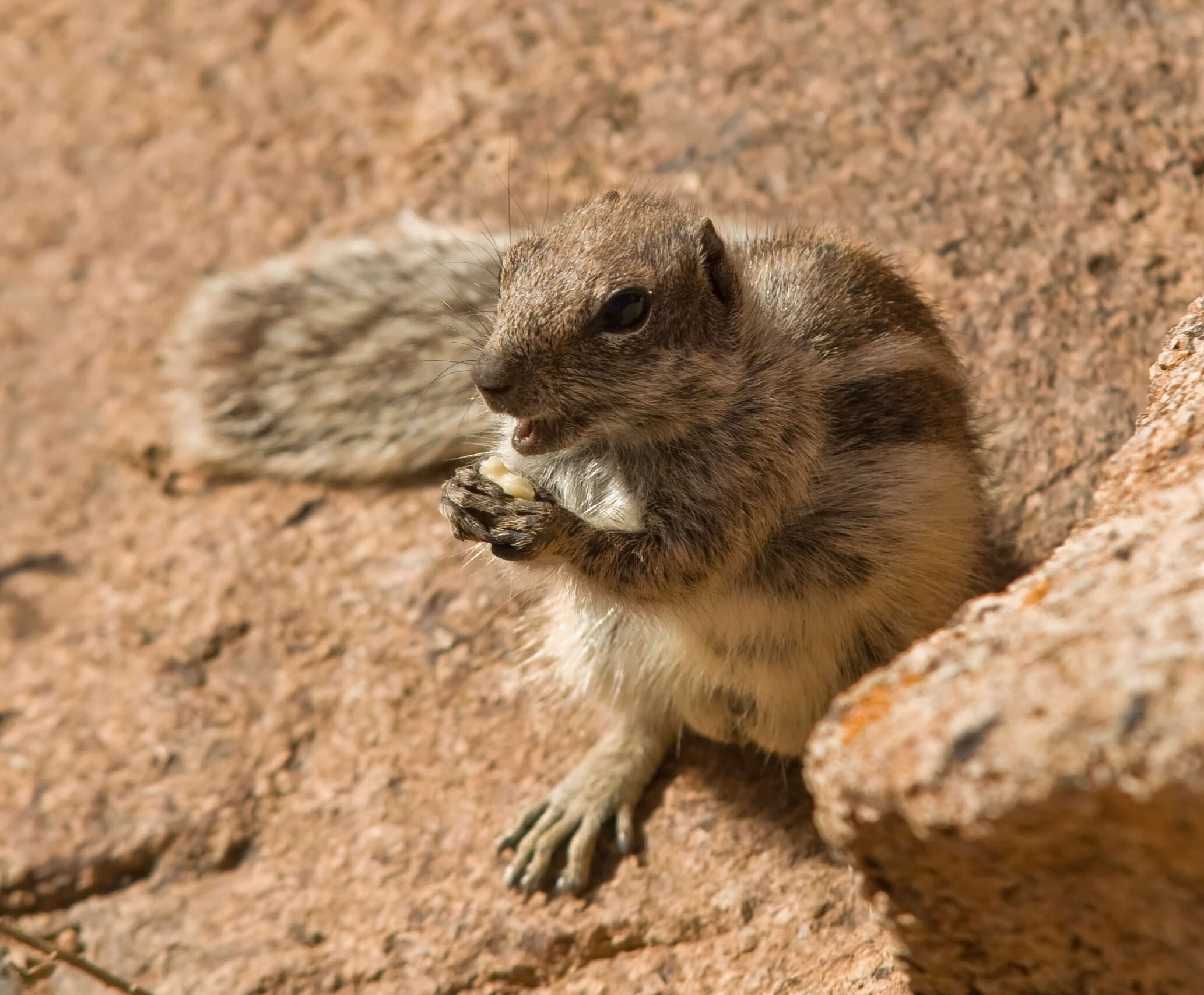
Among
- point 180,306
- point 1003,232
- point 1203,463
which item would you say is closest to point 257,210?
point 180,306

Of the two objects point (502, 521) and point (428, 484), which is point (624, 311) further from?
point (428, 484)

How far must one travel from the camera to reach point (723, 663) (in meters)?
3.02

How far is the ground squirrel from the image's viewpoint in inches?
107

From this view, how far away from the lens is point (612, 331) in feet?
8.92

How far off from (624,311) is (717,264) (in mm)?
280

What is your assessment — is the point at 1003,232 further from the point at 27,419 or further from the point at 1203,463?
the point at 27,419

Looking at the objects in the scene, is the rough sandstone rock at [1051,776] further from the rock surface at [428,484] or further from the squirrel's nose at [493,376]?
the squirrel's nose at [493,376]

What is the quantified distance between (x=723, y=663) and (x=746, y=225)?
1.33 metres

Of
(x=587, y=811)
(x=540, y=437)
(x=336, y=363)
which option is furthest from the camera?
(x=336, y=363)

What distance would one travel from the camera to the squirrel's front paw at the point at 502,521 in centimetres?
269

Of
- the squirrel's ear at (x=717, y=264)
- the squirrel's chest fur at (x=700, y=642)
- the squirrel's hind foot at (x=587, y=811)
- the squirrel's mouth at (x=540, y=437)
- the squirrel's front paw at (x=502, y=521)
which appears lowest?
the squirrel's hind foot at (x=587, y=811)

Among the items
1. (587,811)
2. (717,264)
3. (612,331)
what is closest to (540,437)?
(612,331)

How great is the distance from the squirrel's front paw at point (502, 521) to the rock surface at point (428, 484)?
1.00 metres

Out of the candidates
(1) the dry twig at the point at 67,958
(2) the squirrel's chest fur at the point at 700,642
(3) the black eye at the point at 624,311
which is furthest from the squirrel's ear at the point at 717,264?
(1) the dry twig at the point at 67,958
